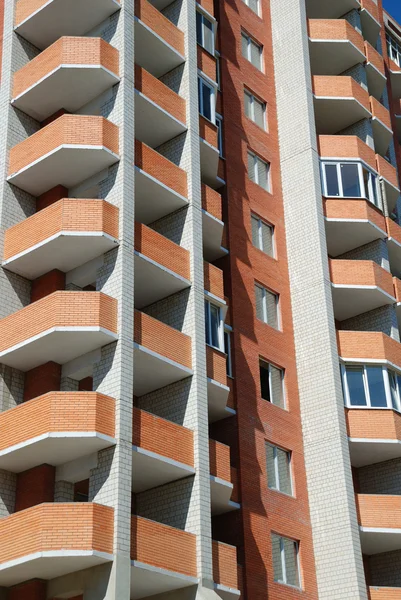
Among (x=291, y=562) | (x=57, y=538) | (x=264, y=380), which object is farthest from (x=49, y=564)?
(x=264, y=380)

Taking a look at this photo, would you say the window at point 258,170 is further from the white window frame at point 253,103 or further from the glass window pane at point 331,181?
the glass window pane at point 331,181

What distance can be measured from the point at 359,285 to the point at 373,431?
Result: 5.76 meters

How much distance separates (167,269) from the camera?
1112 inches

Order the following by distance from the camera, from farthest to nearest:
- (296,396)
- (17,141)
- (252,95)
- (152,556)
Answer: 1. (252,95)
2. (296,396)
3. (17,141)
4. (152,556)

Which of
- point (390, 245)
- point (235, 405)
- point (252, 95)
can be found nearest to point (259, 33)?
point (252, 95)

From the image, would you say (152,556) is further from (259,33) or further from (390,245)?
(259,33)

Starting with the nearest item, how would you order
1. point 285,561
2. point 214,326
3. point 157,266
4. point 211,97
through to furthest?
point 157,266
point 285,561
point 214,326
point 211,97

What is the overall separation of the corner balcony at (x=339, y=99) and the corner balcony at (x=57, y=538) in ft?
73.8

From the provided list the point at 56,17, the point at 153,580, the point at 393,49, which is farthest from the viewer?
the point at 393,49

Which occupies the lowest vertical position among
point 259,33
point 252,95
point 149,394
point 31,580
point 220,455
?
point 31,580

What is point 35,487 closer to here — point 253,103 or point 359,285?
point 359,285

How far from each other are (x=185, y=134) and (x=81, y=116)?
4.54m

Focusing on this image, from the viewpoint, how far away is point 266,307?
34344 millimetres

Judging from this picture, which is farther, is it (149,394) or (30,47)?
(30,47)
